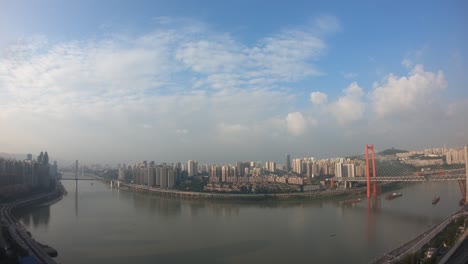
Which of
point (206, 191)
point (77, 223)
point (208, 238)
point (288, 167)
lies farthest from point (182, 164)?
point (208, 238)

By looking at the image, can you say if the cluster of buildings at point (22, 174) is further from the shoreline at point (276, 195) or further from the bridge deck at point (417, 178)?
the bridge deck at point (417, 178)

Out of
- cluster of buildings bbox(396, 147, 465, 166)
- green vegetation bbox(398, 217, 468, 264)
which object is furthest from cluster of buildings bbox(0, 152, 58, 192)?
cluster of buildings bbox(396, 147, 465, 166)

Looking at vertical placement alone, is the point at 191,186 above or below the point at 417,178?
below

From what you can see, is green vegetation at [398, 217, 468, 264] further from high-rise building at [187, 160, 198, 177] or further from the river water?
high-rise building at [187, 160, 198, 177]

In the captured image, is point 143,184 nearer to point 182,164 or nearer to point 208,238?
point 182,164

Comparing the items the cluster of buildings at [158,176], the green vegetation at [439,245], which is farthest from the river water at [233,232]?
the cluster of buildings at [158,176]

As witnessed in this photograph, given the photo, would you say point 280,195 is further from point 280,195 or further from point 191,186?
point 191,186

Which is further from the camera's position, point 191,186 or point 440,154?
point 440,154

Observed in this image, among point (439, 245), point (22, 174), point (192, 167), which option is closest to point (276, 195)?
point (439, 245)
